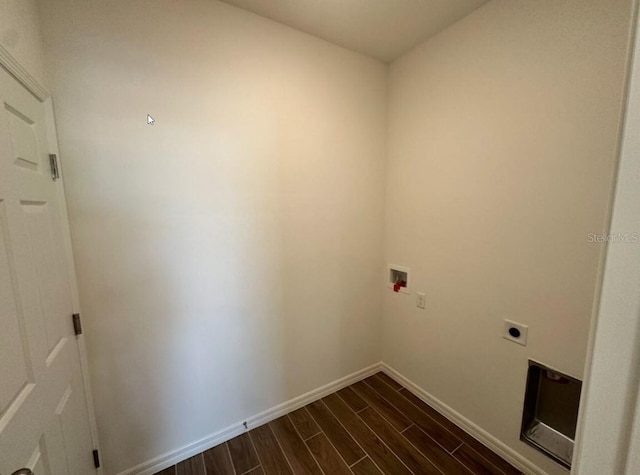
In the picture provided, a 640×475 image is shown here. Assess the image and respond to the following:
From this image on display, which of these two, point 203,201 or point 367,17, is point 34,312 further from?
point 367,17

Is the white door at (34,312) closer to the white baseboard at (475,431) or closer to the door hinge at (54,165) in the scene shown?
the door hinge at (54,165)

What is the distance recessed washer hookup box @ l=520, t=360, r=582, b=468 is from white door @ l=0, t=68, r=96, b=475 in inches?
82.5

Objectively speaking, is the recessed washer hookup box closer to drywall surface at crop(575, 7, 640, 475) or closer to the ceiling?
drywall surface at crop(575, 7, 640, 475)

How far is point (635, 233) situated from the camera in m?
0.37

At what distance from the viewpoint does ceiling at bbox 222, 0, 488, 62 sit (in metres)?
1.46

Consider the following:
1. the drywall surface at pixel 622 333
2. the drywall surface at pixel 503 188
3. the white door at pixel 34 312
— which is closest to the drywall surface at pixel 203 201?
the white door at pixel 34 312

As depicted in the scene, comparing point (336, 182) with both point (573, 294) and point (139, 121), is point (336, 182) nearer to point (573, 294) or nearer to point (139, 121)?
point (139, 121)

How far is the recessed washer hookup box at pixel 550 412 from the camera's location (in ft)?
4.40

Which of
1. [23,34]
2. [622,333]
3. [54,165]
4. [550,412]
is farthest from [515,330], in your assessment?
[23,34]

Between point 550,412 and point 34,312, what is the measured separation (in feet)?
7.85

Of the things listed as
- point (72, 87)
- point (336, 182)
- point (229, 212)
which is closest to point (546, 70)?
point (336, 182)

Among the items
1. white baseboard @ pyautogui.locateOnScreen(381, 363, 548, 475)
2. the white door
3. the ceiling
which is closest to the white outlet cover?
white baseboard @ pyautogui.locateOnScreen(381, 363, 548, 475)

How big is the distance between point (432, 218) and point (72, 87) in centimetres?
209

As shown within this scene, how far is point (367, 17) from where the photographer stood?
5.13 ft
